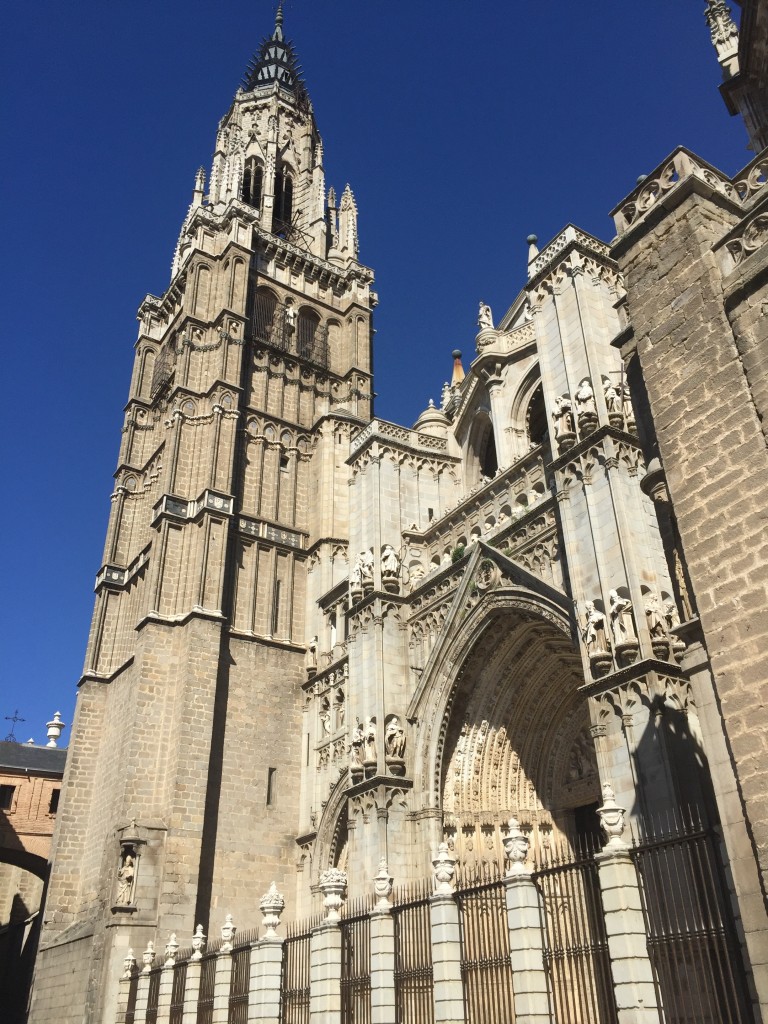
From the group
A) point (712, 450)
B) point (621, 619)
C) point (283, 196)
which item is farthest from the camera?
point (283, 196)

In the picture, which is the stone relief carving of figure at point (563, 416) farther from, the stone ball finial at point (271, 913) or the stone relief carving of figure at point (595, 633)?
the stone ball finial at point (271, 913)

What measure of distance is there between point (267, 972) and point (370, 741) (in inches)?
261

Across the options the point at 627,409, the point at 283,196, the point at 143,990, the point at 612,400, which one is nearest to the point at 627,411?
the point at 627,409

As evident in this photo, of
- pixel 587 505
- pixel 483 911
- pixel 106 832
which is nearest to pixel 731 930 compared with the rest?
pixel 483 911

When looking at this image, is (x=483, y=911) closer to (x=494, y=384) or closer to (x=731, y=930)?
(x=731, y=930)

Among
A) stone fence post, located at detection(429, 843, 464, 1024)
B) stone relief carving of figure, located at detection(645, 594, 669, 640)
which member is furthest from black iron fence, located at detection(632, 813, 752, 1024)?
stone relief carving of figure, located at detection(645, 594, 669, 640)

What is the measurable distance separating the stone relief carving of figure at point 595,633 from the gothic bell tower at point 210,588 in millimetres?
12221

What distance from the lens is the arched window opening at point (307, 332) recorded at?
33.3m

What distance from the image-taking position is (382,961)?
35.8 feet

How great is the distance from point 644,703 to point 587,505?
12.3 ft

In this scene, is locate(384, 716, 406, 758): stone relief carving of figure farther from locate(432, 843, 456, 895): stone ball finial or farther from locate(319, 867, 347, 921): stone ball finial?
locate(432, 843, 456, 895): stone ball finial

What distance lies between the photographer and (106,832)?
2366cm

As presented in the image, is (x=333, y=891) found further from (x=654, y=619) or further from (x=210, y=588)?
(x=210, y=588)

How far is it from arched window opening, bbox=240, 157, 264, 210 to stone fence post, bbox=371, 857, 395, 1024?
1361 inches
